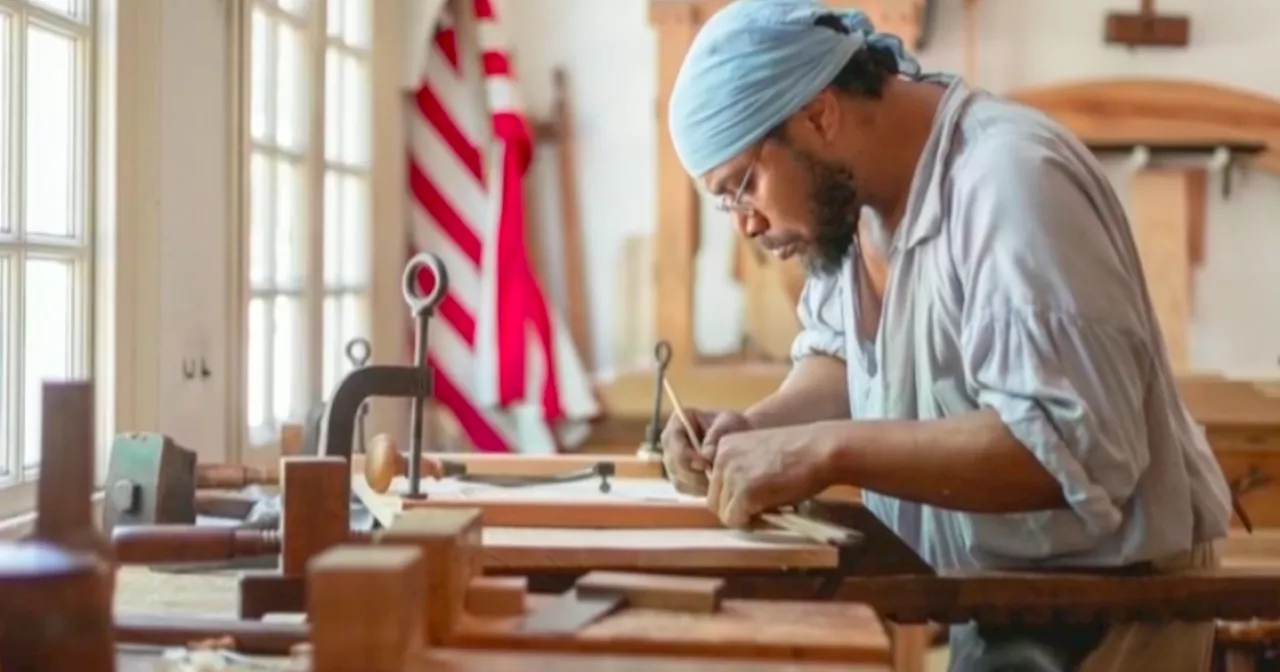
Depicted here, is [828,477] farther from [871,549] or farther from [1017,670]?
[1017,670]

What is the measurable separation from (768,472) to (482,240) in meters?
2.54

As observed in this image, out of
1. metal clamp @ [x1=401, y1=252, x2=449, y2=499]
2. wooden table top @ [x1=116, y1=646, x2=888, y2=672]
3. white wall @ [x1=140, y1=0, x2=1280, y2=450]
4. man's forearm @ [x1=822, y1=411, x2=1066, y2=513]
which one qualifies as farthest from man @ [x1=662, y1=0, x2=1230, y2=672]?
white wall @ [x1=140, y1=0, x2=1280, y2=450]

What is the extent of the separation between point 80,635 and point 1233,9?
3775 millimetres

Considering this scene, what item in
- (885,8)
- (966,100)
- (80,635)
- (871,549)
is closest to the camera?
(80,635)

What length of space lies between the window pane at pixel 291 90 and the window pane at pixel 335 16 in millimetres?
160

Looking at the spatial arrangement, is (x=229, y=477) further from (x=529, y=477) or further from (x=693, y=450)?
(x=693, y=450)

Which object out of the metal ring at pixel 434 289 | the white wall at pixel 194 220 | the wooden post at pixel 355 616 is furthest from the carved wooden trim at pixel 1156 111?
the wooden post at pixel 355 616

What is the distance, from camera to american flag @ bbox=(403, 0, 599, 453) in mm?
3781

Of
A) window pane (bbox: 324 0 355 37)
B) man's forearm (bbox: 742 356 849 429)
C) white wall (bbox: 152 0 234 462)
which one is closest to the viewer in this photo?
man's forearm (bbox: 742 356 849 429)

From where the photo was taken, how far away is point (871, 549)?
58.9 inches

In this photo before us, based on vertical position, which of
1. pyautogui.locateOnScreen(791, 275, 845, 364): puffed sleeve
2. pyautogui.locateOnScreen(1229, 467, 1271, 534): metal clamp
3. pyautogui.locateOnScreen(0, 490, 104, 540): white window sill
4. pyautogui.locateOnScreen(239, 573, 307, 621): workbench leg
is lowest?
pyautogui.locateOnScreen(1229, 467, 1271, 534): metal clamp

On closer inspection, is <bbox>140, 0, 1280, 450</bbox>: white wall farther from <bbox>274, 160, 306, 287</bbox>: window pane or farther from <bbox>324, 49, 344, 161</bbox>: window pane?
<bbox>274, 160, 306, 287</bbox>: window pane

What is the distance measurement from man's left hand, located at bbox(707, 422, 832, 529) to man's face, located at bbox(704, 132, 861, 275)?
316mm

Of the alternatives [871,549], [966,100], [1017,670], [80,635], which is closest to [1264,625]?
[1017,670]
